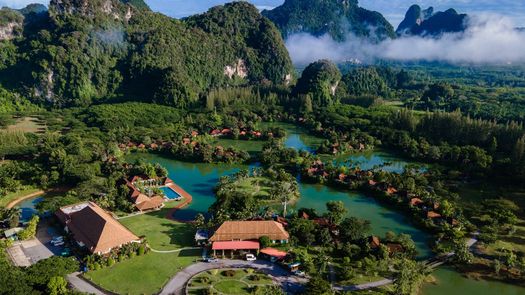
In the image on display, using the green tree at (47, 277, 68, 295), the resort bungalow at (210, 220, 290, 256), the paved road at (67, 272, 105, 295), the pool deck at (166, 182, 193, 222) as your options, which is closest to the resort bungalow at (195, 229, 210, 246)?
the resort bungalow at (210, 220, 290, 256)

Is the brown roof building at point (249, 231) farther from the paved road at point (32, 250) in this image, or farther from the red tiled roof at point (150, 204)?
the paved road at point (32, 250)

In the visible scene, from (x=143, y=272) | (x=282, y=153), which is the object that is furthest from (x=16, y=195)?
(x=282, y=153)

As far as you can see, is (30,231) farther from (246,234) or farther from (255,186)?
(255,186)

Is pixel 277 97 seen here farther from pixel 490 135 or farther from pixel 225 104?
pixel 490 135

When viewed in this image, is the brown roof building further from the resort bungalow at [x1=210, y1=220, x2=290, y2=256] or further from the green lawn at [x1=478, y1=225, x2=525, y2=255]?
the green lawn at [x1=478, y1=225, x2=525, y2=255]

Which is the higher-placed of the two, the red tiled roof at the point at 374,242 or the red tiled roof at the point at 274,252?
the red tiled roof at the point at 374,242

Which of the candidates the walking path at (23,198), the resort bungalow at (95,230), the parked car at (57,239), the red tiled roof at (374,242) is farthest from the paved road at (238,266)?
the walking path at (23,198)
